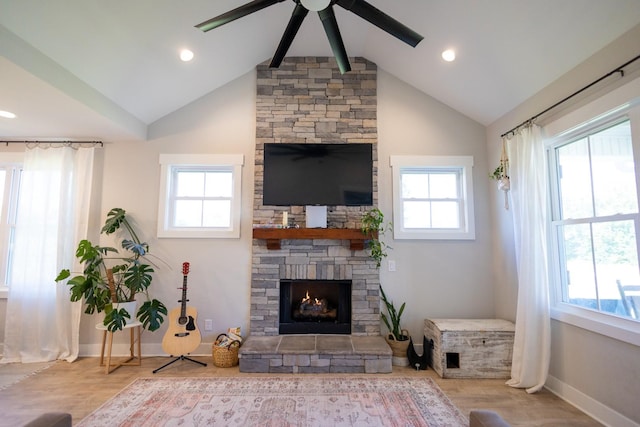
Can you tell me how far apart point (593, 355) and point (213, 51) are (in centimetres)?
432

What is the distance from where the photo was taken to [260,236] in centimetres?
324

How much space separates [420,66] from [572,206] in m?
2.05

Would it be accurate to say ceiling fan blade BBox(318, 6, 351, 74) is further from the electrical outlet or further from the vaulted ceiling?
the electrical outlet

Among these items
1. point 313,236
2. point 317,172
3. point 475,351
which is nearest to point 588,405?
point 475,351

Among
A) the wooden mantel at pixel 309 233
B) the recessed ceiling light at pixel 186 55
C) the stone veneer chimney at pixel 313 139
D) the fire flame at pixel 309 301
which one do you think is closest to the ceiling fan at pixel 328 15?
the recessed ceiling light at pixel 186 55

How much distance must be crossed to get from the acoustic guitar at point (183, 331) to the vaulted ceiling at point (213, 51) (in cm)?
190

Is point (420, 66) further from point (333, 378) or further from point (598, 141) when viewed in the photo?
point (333, 378)

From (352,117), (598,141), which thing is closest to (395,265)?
(352,117)

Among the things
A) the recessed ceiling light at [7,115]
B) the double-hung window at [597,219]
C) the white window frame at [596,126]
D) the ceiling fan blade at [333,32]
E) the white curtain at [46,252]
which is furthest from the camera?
the white curtain at [46,252]

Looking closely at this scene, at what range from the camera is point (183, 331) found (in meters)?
3.12

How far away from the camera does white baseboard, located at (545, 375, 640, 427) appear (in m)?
2.02

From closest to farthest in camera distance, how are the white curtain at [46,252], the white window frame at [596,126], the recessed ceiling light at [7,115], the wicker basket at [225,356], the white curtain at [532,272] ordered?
1. the white window frame at [596,126]
2. the white curtain at [532,272]
3. the recessed ceiling light at [7,115]
4. the wicker basket at [225,356]
5. the white curtain at [46,252]

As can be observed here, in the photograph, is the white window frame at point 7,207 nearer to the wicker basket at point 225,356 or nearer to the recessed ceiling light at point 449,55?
the wicker basket at point 225,356

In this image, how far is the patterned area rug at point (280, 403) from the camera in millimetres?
2133
